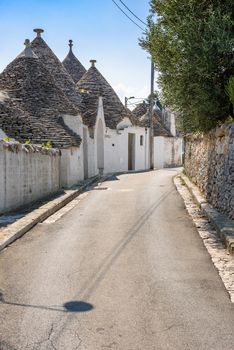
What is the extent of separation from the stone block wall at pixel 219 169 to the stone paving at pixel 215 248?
54 cm

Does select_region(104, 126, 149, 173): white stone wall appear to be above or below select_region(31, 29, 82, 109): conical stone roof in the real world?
below

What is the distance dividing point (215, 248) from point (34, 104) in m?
15.2

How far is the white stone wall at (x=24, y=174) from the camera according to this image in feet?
35.8

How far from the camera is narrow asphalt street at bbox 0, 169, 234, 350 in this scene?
13.0 feet

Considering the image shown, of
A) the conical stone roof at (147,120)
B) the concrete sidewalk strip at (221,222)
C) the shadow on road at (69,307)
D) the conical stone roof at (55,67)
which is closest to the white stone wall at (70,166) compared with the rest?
the conical stone roof at (55,67)

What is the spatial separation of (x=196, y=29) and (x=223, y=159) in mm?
3344

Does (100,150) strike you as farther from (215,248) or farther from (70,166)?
(215,248)

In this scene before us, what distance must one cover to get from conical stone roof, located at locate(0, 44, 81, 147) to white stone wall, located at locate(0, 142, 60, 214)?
2.45 meters

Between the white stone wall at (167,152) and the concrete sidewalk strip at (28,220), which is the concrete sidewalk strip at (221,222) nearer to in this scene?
the concrete sidewalk strip at (28,220)

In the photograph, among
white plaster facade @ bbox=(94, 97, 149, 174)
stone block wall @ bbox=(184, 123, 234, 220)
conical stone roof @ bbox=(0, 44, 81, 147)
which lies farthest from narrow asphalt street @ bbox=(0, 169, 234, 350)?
white plaster facade @ bbox=(94, 97, 149, 174)

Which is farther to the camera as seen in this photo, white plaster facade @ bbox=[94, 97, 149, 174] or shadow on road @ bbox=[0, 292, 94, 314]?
white plaster facade @ bbox=[94, 97, 149, 174]

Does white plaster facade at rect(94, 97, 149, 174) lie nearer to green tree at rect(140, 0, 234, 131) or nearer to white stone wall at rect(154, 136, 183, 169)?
white stone wall at rect(154, 136, 183, 169)

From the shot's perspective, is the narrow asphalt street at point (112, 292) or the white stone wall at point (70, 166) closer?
the narrow asphalt street at point (112, 292)

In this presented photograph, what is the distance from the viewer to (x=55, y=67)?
85.4ft
